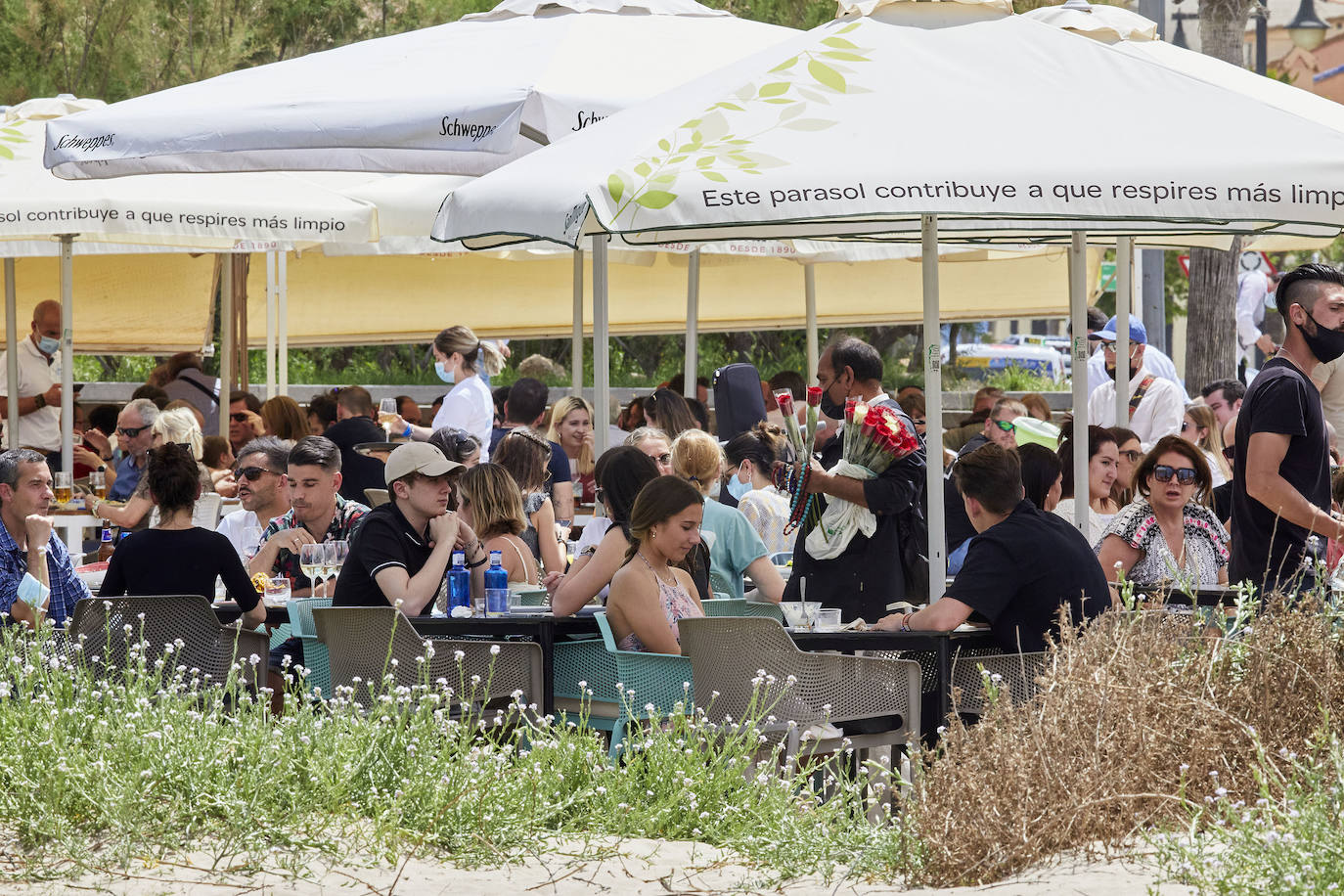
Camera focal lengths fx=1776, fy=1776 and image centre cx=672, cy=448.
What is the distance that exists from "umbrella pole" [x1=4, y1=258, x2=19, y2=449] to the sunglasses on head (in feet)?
26.1

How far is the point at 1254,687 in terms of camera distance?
476 cm

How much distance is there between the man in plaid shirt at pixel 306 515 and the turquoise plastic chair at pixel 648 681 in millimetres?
2042

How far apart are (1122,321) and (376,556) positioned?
4.35 metres

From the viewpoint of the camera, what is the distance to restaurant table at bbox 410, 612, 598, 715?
594cm

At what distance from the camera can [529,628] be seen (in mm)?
6000

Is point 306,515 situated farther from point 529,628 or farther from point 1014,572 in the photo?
point 1014,572

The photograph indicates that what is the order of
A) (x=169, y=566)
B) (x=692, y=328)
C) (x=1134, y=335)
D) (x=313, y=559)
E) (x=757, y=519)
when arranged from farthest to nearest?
(x=692, y=328) < (x=1134, y=335) < (x=757, y=519) < (x=313, y=559) < (x=169, y=566)

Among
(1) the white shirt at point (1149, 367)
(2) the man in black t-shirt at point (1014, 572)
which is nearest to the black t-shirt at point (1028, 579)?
(2) the man in black t-shirt at point (1014, 572)

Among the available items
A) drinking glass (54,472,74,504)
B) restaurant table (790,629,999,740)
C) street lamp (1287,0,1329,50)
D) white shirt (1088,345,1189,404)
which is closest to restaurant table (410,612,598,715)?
restaurant table (790,629,999,740)

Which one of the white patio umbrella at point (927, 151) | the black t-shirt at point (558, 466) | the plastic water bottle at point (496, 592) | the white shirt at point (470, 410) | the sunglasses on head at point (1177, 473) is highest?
the white patio umbrella at point (927, 151)

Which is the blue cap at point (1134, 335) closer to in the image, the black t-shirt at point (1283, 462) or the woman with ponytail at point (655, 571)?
the black t-shirt at point (1283, 462)

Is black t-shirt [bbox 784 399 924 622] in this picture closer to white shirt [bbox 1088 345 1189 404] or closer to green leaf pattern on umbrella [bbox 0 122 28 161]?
green leaf pattern on umbrella [bbox 0 122 28 161]

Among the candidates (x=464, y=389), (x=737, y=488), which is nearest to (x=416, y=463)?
(x=737, y=488)

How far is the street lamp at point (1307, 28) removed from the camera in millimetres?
44312
